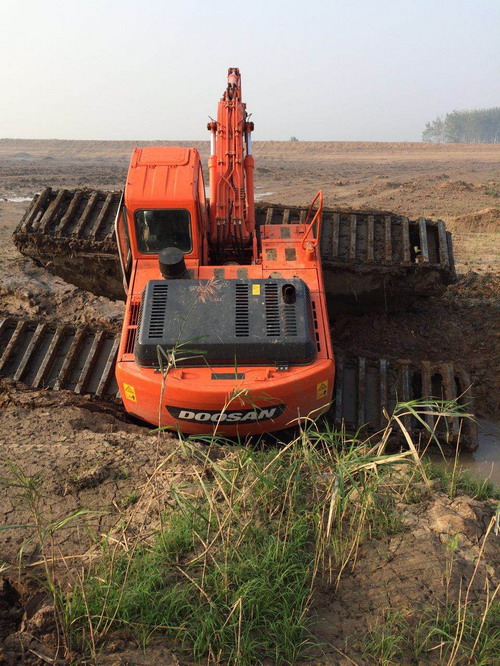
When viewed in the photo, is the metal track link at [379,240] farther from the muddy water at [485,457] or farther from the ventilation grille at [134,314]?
the ventilation grille at [134,314]

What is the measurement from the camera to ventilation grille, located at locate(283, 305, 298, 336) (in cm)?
561

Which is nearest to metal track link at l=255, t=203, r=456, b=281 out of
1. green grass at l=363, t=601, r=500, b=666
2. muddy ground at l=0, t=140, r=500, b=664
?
muddy ground at l=0, t=140, r=500, b=664

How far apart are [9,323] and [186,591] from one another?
5873mm

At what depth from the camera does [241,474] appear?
400 centimetres

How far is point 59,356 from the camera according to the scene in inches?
290

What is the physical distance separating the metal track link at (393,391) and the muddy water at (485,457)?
0.22m

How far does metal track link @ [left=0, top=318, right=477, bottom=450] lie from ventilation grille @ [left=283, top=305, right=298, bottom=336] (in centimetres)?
153

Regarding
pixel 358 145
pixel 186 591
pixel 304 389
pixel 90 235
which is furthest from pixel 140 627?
pixel 358 145

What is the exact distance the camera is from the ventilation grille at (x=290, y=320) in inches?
221

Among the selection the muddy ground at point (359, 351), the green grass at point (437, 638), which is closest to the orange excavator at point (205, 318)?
the muddy ground at point (359, 351)

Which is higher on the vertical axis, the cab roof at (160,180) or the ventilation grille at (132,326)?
the cab roof at (160,180)

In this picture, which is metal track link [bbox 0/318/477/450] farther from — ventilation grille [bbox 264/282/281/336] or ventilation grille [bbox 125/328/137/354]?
ventilation grille [bbox 264/282/281/336]

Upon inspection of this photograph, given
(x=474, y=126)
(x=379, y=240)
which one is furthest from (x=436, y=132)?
(x=379, y=240)

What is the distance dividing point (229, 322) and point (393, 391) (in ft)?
8.32
